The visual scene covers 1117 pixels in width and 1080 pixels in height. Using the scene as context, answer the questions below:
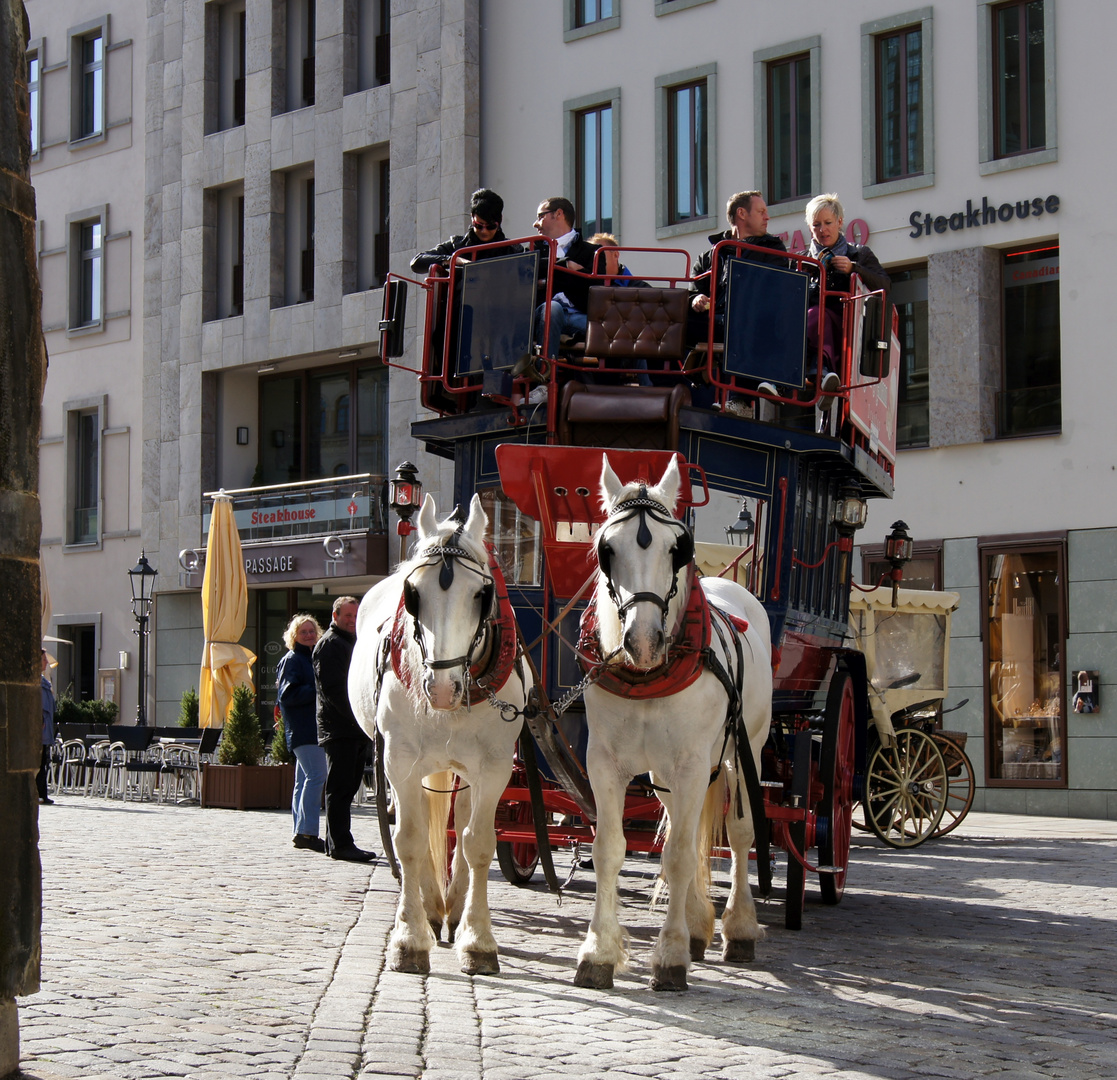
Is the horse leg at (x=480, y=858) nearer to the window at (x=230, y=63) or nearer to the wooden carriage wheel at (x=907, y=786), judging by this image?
the wooden carriage wheel at (x=907, y=786)

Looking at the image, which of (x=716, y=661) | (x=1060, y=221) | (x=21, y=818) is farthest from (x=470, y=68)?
(x=21, y=818)

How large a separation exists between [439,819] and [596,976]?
139 cm

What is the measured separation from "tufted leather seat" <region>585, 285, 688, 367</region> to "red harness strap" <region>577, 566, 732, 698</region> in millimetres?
2400

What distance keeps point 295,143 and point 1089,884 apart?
20.1 meters

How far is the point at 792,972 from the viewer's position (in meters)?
7.16

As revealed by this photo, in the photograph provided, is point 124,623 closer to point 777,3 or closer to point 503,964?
point 777,3

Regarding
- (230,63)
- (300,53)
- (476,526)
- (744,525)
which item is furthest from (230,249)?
(476,526)

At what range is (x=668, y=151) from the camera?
22.6 meters

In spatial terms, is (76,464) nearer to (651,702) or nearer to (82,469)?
(82,469)

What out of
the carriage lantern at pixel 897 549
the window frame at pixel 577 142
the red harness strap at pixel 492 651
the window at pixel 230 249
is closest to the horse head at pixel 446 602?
the red harness strap at pixel 492 651

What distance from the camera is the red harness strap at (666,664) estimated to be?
262 inches

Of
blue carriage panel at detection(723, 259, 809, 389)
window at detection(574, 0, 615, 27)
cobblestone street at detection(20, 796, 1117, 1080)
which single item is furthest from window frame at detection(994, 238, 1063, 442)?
blue carriage panel at detection(723, 259, 809, 389)

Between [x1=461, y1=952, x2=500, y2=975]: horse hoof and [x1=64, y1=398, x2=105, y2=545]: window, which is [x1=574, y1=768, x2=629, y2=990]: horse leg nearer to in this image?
[x1=461, y1=952, x2=500, y2=975]: horse hoof

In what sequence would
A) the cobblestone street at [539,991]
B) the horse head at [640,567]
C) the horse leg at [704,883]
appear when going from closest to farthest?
the cobblestone street at [539,991], the horse head at [640,567], the horse leg at [704,883]
